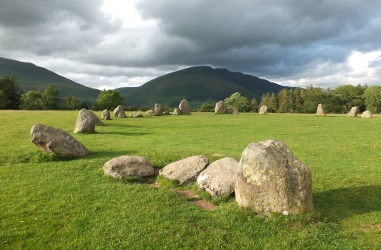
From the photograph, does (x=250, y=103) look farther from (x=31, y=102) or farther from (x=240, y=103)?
(x=31, y=102)

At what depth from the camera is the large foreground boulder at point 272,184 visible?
23.7ft

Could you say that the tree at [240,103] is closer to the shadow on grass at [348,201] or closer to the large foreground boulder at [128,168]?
the large foreground boulder at [128,168]

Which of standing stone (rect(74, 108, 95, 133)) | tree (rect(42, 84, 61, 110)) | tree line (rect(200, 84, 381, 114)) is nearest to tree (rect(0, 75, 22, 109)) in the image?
tree (rect(42, 84, 61, 110))

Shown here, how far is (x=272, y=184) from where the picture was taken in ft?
23.7

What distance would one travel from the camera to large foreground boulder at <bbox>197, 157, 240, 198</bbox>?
8830 mm

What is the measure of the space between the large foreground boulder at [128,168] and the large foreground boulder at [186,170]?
0.81 meters


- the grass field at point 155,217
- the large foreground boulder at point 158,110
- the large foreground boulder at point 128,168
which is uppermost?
the large foreground boulder at point 158,110

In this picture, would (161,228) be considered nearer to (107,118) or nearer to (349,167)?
(349,167)

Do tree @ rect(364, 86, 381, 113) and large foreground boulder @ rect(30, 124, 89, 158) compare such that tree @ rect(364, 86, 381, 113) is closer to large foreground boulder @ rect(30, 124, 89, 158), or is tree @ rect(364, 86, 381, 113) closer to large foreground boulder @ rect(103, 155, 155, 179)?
large foreground boulder @ rect(103, 155, 155, 179)

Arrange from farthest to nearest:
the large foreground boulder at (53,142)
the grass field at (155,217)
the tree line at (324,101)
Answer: the tree line at (324,101) < the large foreground boulder at (53,142) < the grass field at (155,217)

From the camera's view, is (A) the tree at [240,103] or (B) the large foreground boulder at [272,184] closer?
(B) the large foreground boulder at [272,184]

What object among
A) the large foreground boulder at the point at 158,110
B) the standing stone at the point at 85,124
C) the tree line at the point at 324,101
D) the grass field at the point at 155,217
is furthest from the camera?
the tree line at the point at 324,101

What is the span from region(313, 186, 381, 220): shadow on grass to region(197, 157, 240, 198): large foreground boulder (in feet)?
9.29

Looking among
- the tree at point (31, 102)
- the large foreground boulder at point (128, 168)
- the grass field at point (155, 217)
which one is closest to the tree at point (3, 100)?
the tree at point (31, 102)
